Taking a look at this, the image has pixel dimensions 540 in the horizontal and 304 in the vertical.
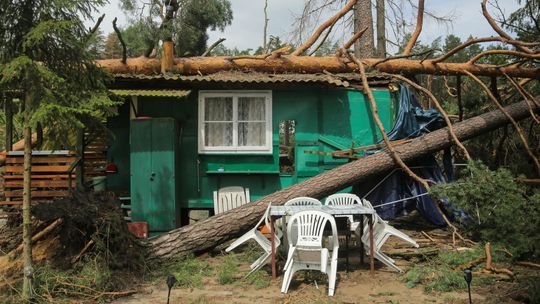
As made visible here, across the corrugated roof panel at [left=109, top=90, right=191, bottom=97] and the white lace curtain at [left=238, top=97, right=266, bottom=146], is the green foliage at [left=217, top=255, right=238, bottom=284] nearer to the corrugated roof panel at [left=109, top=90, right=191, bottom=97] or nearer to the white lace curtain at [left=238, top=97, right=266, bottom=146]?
the white lace curtain at [left=238, top=97, right=266, bottom=146]

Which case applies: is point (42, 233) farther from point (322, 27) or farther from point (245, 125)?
point (322, 27)

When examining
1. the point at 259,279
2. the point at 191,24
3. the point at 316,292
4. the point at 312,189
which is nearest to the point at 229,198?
the point at 312,189

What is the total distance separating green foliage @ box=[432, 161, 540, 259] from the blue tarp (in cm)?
163

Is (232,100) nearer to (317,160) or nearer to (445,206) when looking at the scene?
(317,160)

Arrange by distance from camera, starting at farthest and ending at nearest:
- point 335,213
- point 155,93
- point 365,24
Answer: point 365,24
point 155,93
point 335,213

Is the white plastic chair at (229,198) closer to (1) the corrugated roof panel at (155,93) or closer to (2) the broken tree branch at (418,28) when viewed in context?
(1) the corrugated roof panel at (155,93)

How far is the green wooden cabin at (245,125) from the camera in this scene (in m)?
9.21

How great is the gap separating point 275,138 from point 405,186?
9.19 feet

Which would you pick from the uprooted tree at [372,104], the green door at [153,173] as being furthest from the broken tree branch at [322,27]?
the green door at [153,173]

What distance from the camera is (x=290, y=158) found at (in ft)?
42.2

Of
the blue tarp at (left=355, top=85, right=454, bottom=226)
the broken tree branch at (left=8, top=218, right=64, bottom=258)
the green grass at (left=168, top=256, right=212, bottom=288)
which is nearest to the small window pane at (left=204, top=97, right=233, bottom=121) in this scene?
the blue tarp at (left=355, top=85, right=454, bottom=226)

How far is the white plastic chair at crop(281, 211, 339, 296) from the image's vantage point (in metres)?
5.56

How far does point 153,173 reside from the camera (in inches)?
327

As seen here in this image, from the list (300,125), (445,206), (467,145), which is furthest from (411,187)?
(467,145)
